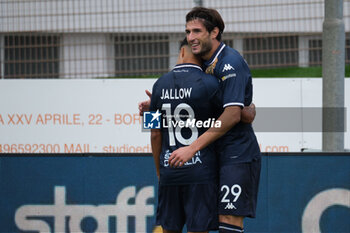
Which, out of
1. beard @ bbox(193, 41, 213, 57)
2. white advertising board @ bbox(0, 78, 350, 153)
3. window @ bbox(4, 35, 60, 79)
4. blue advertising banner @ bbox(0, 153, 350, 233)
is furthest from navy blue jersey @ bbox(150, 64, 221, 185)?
window @ bbox(4, 35, 60, 79)

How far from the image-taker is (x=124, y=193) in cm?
611

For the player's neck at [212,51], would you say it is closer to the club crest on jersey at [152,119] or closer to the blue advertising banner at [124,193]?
the club crest on jersey at [152,119]

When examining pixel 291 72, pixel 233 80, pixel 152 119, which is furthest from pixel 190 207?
pixel 291 72

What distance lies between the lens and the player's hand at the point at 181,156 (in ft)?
13.5

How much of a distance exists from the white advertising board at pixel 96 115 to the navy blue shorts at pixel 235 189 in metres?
4.50

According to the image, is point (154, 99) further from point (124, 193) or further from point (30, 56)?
point (30, 56)

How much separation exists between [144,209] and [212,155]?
190cm

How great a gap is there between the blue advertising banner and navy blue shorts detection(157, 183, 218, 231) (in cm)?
164

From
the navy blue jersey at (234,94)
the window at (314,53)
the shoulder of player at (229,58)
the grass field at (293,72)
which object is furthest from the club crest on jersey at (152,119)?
the window at (314,53)

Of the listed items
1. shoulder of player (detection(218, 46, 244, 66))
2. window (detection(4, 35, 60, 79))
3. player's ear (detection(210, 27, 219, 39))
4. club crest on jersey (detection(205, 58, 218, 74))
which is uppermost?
window (detection(4, 35, 60, 79))

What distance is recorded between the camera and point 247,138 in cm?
439

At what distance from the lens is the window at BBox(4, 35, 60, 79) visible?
9.88 m

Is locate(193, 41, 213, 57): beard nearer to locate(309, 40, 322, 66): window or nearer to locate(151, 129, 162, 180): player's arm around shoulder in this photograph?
locate(151, 129, 162, 180): player's arm around shoulder

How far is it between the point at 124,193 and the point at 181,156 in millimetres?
2104
